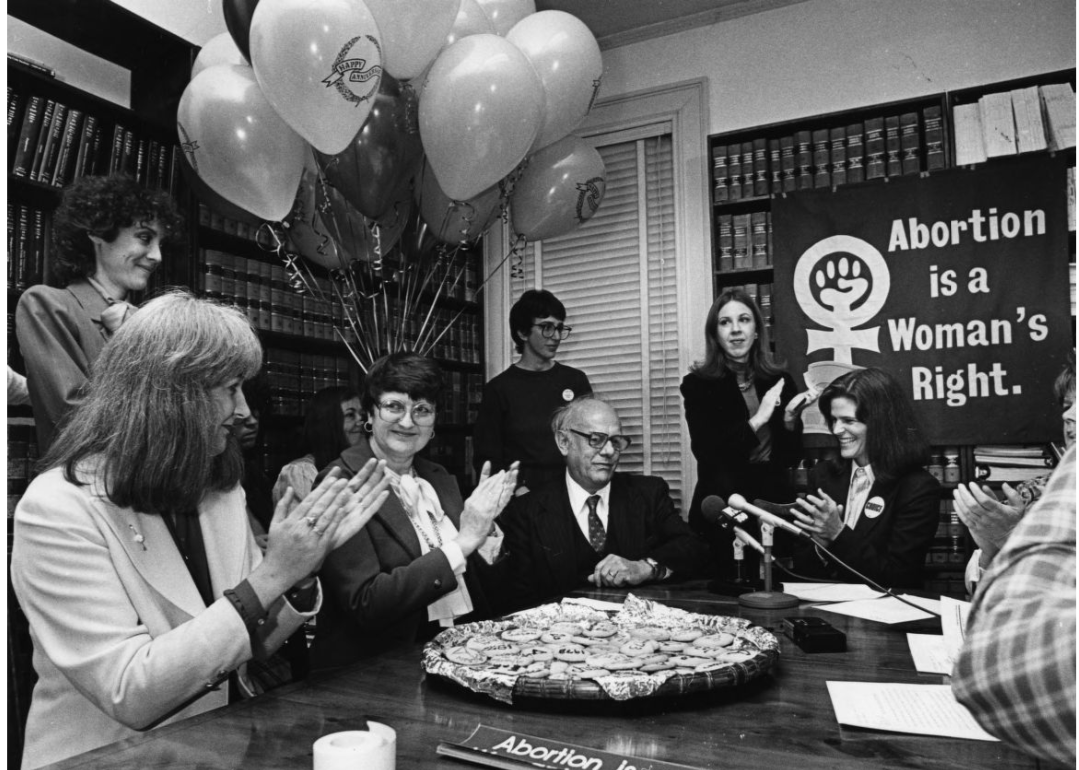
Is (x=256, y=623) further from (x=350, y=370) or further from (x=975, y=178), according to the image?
(x=975, y=178)

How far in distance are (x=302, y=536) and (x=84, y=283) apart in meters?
1.15

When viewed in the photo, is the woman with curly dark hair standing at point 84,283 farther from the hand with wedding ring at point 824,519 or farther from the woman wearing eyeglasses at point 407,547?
the hand with wedding ring at point 824,519

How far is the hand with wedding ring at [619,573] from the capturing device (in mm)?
2111

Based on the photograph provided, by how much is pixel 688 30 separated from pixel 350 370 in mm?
2224

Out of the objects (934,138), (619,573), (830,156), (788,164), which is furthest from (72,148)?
(934,138)

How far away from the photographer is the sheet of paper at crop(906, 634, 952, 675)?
128 centimetres

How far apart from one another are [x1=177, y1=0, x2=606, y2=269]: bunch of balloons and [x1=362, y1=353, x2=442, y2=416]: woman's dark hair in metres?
0.60

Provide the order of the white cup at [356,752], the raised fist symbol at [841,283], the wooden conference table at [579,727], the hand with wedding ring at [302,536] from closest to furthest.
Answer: the white cup at [356,752]
the wooden conference table at [579,727]
the hand with wedding ring at [302,536]
the raised fist symbol at [841,283]

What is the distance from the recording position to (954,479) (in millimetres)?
3381

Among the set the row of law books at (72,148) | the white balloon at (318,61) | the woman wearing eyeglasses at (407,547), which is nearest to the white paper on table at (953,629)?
the woman wearing eyeglasses at (407,547)

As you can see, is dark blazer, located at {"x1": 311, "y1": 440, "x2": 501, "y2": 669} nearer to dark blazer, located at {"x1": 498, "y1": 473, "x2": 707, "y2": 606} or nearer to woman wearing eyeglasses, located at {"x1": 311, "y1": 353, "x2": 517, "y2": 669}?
woman wearing eyeglasses, located at {"x1": 311, "y1": 353, "x2": 517, "y2": 669}

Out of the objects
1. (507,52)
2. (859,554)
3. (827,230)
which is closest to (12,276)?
(507,52)

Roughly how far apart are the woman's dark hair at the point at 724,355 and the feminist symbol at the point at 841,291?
24.2 inches

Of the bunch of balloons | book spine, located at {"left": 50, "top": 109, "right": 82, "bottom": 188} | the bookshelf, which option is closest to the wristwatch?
the bunch of balloons
